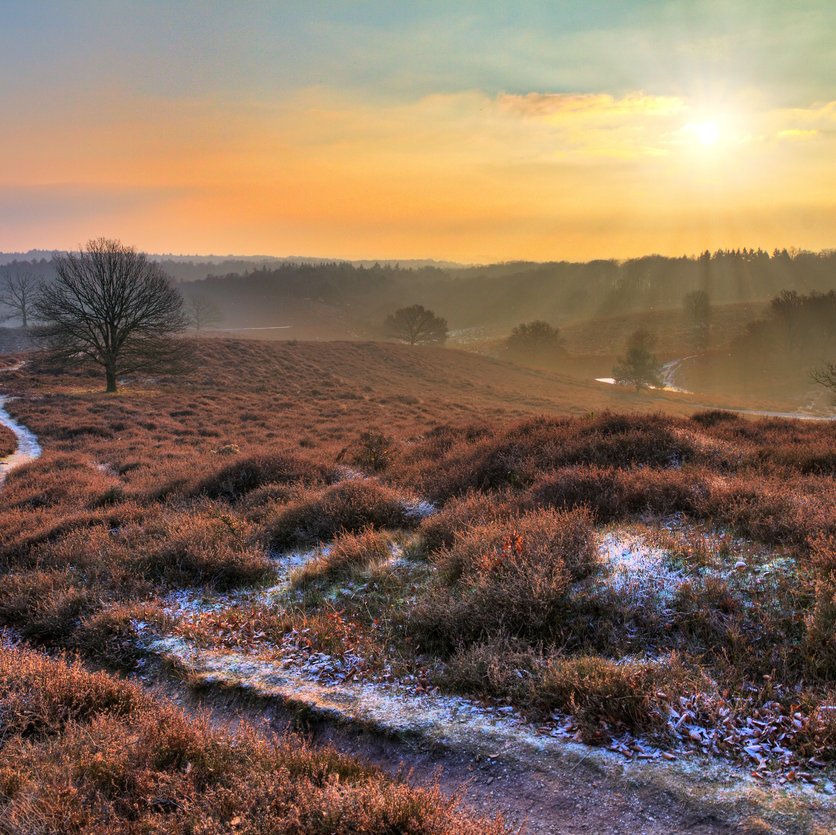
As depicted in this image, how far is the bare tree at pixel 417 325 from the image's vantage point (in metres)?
79.9

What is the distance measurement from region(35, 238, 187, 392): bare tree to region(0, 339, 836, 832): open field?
23.2 metres

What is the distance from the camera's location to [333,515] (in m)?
8.25

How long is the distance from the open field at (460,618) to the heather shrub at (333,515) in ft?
0.16

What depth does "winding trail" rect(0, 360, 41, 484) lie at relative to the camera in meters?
15.3

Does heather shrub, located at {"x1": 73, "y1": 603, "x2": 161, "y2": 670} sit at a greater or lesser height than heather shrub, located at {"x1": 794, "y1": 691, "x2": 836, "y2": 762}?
lesser

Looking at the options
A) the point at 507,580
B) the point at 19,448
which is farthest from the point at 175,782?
the point at 19,448

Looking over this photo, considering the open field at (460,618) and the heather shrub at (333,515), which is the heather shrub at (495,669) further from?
the heather shrub at (333,515)

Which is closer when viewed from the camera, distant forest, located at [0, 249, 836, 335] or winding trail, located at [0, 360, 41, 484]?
winding trail, located at [0, 360, 41, 484]

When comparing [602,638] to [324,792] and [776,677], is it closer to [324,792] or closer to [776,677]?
[776,677]

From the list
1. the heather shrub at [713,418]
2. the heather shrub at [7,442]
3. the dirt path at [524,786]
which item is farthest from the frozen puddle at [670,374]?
the dirt path at [524,786]

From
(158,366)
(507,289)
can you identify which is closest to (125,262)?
(158,366)

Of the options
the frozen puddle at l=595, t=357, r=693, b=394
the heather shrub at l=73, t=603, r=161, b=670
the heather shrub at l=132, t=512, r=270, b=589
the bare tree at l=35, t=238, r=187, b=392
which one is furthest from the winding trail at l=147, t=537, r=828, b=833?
the frozen puddle at l=595, t=357, r=693, b=394

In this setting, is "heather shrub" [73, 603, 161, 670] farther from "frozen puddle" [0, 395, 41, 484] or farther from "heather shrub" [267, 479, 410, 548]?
"frozen puddle" [0, 395, 41, 484]

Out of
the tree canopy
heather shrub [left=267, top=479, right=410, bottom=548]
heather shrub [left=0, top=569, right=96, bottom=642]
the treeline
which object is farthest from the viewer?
the tree canopy
